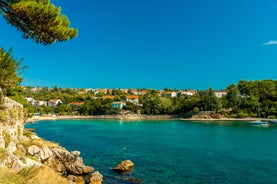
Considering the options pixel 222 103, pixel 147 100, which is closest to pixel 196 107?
pixel 222 103

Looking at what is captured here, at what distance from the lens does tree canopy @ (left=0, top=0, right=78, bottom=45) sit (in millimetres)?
8219

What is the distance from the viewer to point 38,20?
871 centimetres

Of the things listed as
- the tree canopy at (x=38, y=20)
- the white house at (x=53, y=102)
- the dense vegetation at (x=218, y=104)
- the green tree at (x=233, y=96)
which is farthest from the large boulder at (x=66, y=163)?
the white house at (x=53, y=102)

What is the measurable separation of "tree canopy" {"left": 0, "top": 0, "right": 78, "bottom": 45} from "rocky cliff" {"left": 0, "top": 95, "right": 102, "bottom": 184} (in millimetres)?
5519

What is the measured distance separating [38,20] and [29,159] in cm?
863

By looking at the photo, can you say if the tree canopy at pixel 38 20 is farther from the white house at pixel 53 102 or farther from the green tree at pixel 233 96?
the white house at pixel 53 102

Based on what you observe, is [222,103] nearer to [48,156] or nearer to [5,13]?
[48,156]

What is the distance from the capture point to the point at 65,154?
18.7 m

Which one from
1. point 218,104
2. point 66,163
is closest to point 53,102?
point 218,104

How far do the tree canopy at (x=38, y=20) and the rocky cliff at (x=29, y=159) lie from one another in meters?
5.52

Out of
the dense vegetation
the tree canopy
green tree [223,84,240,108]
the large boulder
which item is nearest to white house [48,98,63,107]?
the dense vegetation

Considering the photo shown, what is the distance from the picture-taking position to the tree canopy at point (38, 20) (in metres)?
8.22

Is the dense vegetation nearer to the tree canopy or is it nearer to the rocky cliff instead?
the rocky cliff

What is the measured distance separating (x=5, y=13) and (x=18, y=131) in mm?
9481
